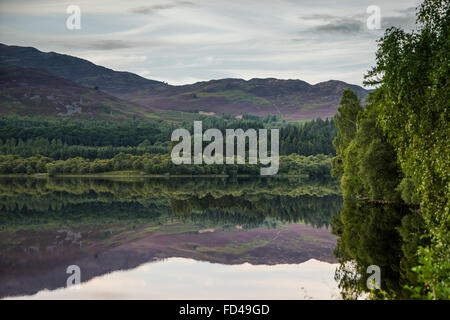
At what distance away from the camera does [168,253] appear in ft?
80.8

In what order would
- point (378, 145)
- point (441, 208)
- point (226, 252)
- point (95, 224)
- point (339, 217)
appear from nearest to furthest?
1. point (441, 208)
2. point (226, 252)
3. point (95, 224)
4. point (339, 217)
5. point (378, 145)

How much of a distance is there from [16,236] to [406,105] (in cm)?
2419

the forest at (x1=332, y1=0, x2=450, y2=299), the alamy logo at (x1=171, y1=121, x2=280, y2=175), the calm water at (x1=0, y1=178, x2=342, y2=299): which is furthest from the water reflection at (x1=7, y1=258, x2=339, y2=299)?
the alamy logo at (x1=171, y1=121, x2=280, y2=175)

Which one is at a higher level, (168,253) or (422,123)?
(422,123)

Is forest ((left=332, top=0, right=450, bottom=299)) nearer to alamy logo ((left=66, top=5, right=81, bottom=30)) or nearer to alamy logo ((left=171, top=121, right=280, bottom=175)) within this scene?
alamy logo ((left=66, top=5, right=81, bottom=30))

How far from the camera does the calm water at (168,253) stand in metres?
16.9

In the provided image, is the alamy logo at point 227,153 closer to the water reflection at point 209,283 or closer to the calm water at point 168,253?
the calm water at point 168,253

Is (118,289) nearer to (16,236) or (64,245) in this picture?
(64,245)

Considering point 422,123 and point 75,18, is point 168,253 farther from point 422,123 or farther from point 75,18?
point 422,123

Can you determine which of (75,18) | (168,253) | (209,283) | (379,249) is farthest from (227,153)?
(209,283)

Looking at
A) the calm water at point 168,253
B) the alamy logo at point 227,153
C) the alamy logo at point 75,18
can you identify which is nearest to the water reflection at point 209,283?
the calm water at point 168,253

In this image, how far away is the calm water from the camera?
1688 cm
